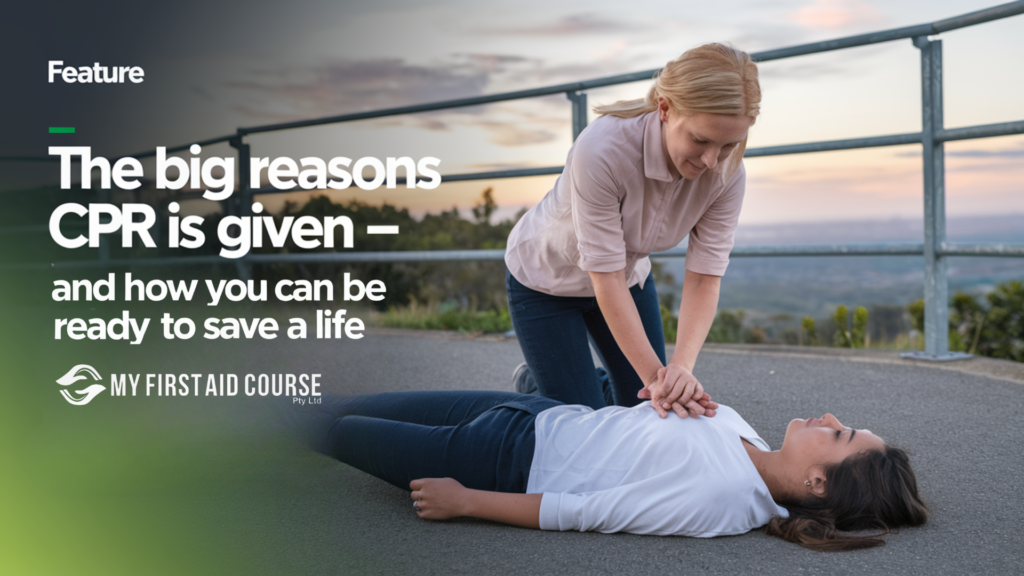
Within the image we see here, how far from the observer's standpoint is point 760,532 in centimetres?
145

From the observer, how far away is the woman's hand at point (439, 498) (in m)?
1.49

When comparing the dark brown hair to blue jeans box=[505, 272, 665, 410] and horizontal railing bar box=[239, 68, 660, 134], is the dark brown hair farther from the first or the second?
horizontal railing bar box=[239, 68, 660, 134]

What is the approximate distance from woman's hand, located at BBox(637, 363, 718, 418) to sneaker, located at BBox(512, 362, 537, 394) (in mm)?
667

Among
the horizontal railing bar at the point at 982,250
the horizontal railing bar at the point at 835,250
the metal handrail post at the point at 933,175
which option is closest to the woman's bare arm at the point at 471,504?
the horizontal railing bar at the point at 835,250

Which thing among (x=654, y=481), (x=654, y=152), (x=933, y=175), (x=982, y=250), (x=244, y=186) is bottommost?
(x=654, y=481)

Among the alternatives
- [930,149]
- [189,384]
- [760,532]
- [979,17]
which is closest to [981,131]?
[930,149]

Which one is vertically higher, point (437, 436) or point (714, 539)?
point (437, 436)

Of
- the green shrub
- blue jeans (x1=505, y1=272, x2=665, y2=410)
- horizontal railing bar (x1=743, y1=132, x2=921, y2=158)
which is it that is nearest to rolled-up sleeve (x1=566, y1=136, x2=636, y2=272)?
blue jeans (x1=505, y1=272, x2=665, y2=410)

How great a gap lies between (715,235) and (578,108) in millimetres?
1976

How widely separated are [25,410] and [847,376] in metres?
2.64

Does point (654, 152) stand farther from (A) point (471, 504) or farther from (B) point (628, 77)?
(B) point (628, 77)

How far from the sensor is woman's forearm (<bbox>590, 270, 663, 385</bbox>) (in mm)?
1648

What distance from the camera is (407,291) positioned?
24.6ft
